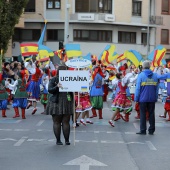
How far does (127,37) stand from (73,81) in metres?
45.1

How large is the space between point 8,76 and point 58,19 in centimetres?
3081

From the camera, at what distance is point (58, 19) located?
180ft

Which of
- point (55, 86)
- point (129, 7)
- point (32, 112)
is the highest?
point (129, 7)

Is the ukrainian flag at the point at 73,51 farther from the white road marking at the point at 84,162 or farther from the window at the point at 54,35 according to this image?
the window at the point at 54,35

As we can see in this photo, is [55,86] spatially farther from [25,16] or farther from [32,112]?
[25,16]

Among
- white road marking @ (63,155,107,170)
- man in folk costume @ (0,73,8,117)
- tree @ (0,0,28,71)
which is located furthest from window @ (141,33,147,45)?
white road marking @ (63,155,107,170)

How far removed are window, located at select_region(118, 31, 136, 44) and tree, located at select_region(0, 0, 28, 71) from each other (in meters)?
21.8

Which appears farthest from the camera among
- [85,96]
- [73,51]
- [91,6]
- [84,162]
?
[91,6]

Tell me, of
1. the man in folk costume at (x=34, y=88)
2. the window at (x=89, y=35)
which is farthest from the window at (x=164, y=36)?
the man in folk costume at (x=34, y=88)

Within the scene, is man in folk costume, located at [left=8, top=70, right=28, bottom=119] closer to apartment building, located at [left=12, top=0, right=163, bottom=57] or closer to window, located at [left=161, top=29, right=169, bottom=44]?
apartment building, located at [left=12, top=0, right=163, bottom=57]

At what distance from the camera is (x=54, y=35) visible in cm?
5516

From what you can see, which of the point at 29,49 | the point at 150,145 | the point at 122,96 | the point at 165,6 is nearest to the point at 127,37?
the point at 165,6

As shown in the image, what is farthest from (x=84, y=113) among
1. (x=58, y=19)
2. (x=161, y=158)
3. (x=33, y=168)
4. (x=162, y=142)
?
(x=58, y=19)

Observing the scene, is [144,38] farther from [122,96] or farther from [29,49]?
[122,96]
